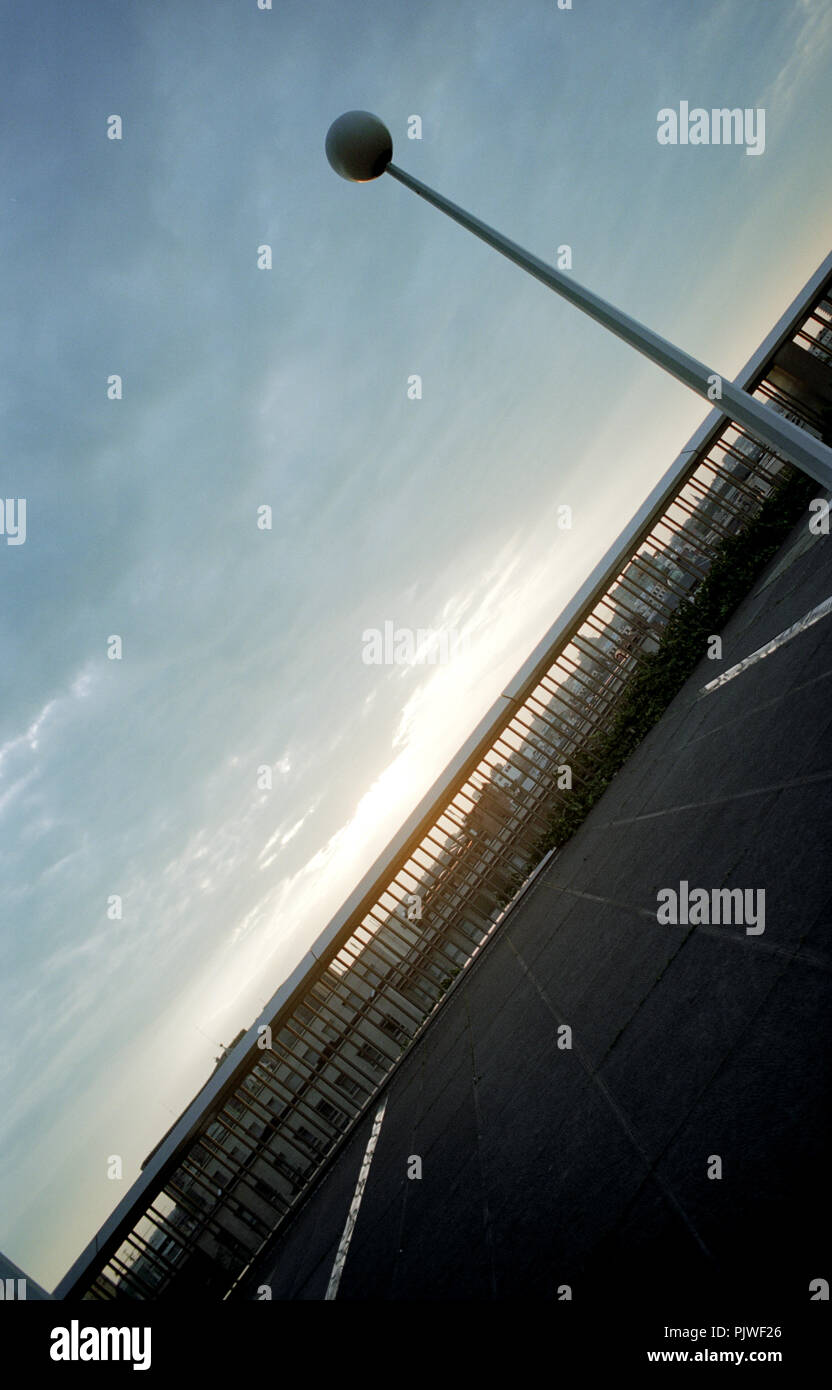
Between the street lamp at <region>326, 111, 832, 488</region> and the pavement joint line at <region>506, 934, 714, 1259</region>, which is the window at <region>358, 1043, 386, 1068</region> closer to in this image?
the pavement joint line at <region>506, 934, 714, 1259</region>

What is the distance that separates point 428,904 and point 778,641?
506 centimetres

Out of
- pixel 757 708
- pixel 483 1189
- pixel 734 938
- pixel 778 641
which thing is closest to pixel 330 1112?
pixel 483 1189

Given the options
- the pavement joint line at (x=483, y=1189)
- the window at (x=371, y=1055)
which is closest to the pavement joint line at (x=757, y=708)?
the pavement joint line at (x=483, y=1189)

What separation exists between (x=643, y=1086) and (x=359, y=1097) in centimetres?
767

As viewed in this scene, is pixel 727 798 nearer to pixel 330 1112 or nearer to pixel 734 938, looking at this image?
pixel 734 938

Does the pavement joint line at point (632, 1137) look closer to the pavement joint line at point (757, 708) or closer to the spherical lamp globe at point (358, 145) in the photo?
the pavement joint line at point (757, 708)

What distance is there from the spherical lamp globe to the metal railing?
5.17 m

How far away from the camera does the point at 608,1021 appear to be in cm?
318

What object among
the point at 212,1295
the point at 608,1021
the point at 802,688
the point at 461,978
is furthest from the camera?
the point at 461,978

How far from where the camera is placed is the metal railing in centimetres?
658
